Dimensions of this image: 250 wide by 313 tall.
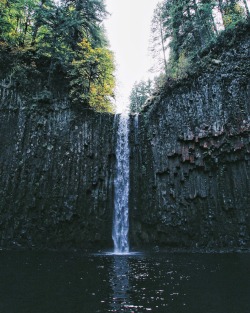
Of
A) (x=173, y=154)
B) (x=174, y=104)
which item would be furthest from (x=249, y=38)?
(x=173, y=154)

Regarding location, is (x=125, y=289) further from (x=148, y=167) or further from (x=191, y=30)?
(x=191, y=30)

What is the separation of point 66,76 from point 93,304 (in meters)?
17.5

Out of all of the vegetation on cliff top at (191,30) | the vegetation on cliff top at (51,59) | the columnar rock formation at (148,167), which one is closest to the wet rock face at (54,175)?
the columnar rock formation at (148,167)

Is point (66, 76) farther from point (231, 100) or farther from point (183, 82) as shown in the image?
point (231, 100)

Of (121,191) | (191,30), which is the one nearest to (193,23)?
(191,30)

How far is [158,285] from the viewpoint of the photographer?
6.65 metres

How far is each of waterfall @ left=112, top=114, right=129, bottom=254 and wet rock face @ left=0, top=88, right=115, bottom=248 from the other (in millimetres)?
408

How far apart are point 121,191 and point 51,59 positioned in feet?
36.7

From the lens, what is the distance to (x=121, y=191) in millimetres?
17328

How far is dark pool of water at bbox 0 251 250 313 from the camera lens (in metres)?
4.98

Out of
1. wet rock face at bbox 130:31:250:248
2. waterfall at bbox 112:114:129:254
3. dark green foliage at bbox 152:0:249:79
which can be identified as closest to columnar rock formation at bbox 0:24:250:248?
wet rock face at bbox 130:31:250:248

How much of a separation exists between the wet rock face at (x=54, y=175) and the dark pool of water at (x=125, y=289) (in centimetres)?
698

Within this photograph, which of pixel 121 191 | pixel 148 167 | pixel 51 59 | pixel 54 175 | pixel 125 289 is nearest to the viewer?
pixel 125 289

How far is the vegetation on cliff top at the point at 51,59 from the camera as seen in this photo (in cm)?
1864
